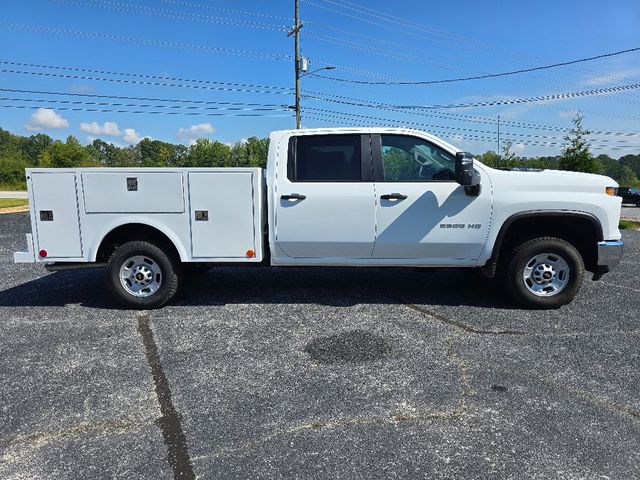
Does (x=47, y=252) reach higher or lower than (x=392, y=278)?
higher

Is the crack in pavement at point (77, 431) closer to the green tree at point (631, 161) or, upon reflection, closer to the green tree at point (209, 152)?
the green tree at point (209, 152)

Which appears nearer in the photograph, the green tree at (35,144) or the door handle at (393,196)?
the door handle at (393,196)

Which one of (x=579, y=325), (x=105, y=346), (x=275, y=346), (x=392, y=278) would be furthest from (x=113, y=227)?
(x=579, y=325)

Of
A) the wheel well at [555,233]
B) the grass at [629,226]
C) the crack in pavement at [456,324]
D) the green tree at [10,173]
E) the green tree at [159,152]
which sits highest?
the green tree at [159,152]

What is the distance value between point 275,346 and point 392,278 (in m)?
3.05

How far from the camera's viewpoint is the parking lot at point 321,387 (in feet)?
8.43

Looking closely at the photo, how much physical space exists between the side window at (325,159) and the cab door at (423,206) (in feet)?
0.82

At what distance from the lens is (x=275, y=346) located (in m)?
4.21

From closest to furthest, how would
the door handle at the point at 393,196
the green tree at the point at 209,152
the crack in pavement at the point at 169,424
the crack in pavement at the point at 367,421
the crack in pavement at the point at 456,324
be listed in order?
the crack in pavement at the point at 169,424
the crack in pavement at the point at 367,421
the crack in pavement at the point at 456,324
the door handle at the point at 393,196
the green tree at the point at 209,152

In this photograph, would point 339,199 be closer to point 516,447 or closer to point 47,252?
point 516,447

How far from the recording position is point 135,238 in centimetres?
532

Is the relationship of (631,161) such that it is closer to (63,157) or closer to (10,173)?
(63,157)

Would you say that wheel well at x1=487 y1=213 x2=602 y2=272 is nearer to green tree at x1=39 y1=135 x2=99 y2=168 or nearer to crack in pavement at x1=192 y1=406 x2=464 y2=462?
crack in pavement at x1=192 y1=406 x2=464 y2=462

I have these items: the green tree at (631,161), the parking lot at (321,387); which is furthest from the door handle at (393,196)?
the green tree at (631,161)
